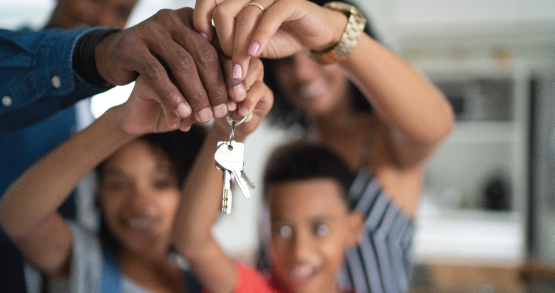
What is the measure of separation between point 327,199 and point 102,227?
0.47 m

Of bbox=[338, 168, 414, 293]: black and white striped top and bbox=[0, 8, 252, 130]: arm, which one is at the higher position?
bbox=[0, 8, 252, 130]: arm

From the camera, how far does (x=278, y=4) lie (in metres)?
0.36

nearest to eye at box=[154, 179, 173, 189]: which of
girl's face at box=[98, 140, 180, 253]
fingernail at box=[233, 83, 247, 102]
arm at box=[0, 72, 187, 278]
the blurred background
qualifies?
girl's face at box=[98, 140, 180, 253]

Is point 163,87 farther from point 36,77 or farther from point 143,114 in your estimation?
point 36,77

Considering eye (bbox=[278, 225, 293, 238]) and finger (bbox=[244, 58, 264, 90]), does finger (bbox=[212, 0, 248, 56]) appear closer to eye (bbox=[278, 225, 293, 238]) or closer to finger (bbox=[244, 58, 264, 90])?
finger (bbox=[244, 58, 264, 90])

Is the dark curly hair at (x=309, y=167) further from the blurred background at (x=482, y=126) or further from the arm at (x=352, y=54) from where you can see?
the blurred background at (x=482, y=126)

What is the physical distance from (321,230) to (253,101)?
61cm

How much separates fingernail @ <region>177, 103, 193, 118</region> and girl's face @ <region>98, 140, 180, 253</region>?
47 centimetres

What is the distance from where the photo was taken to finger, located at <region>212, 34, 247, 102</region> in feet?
1.06

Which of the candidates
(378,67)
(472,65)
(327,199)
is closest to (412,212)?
(327,199)

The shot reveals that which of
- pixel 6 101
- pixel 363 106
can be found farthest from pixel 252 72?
pixel 363 106

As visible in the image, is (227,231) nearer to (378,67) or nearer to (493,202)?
(493,202)

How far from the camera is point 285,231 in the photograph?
91 centimetres

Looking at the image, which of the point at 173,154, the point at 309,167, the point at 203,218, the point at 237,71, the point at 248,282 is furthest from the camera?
the point at 309,167
